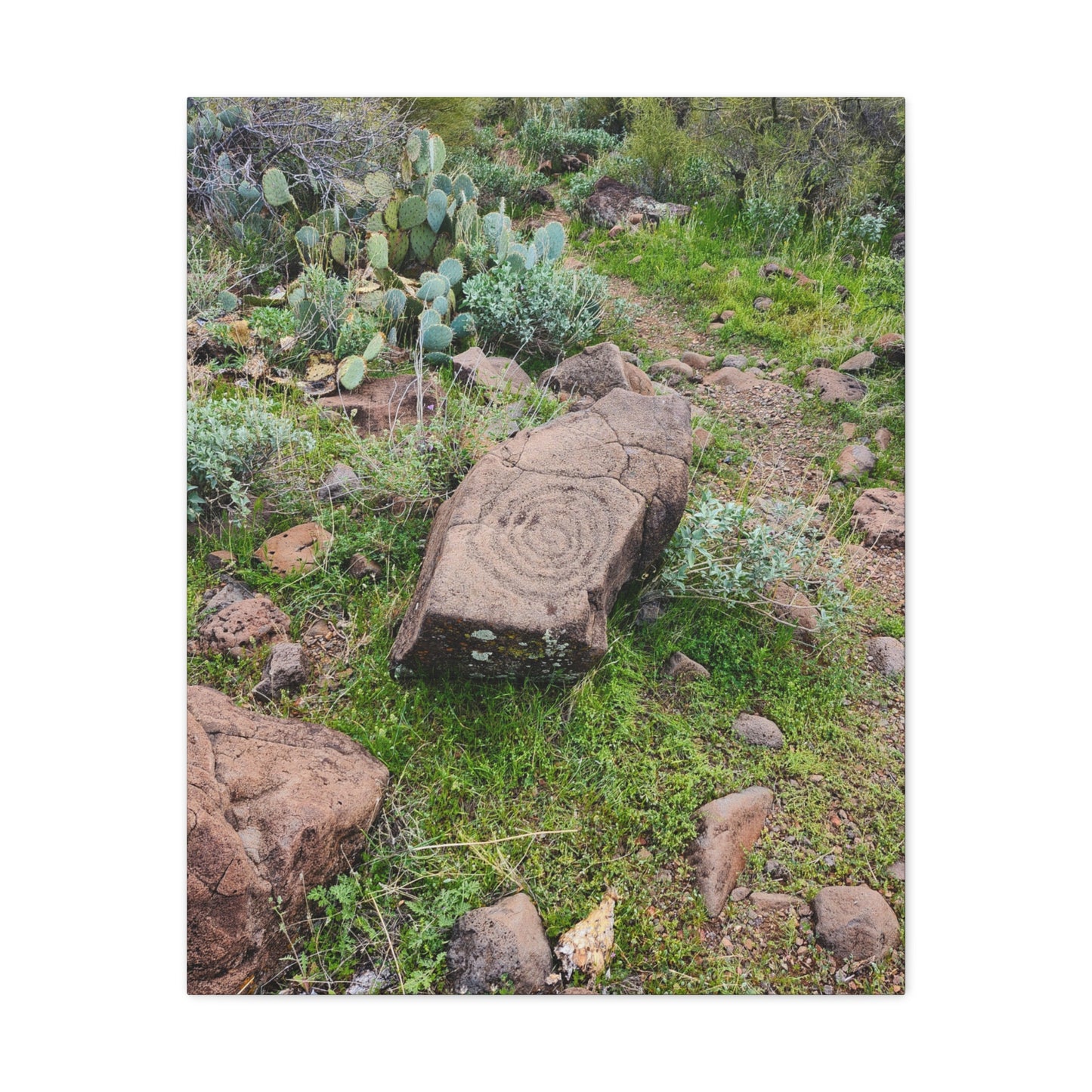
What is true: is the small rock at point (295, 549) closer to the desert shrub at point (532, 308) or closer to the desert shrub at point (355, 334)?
the desert shrub at point (355, 334)

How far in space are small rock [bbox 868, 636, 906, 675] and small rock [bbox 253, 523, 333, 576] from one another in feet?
7.39

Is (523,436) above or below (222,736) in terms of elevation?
above

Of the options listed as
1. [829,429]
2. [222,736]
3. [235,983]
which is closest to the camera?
[235,983]

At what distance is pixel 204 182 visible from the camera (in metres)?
4.42

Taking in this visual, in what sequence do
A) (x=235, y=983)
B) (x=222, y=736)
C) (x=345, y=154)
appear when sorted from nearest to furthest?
(x=235, y=983) < (x=222, y=736) < (x=345, y=154)

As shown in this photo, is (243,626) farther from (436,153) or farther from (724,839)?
(436,153)

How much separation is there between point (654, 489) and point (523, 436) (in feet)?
1.96

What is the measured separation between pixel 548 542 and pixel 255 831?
50.8 inches

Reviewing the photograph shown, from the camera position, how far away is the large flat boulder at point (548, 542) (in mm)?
2740

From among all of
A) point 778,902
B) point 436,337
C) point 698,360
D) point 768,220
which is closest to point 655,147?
point 768,220

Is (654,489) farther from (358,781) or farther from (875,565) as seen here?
(358,781)
